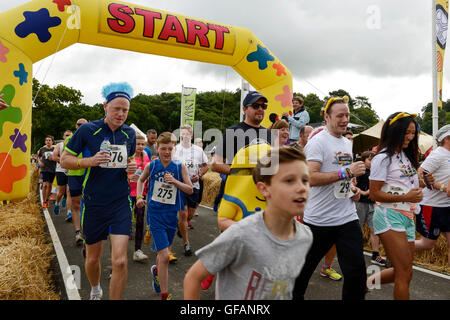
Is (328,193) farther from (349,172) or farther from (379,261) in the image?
(379,261)

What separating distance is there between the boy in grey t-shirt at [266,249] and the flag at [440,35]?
7433 mm

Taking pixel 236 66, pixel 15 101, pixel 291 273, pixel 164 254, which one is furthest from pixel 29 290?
pixel 236 66

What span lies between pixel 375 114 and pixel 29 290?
235 feet

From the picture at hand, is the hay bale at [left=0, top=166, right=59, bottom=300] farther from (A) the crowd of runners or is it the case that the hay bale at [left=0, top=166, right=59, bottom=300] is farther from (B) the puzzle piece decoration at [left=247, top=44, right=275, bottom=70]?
(B) the puzzle piece decoration at [left=247, top=44, right=275, bottom=70]

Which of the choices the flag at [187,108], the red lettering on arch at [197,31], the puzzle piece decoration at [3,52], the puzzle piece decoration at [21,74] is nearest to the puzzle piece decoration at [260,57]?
the red lettering on arch at [197,31]

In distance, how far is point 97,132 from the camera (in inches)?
121

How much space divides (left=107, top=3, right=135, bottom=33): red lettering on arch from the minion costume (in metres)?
4.77

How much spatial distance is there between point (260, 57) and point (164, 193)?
4903mm

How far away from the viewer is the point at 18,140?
4.80 meters

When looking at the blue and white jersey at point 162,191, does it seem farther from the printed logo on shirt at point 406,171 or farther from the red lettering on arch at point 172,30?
the red lettering on arch at point 172,30

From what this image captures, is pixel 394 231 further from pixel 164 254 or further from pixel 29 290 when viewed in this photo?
pixel 29 290

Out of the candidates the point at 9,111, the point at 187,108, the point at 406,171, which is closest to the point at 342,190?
the point at 406,171
